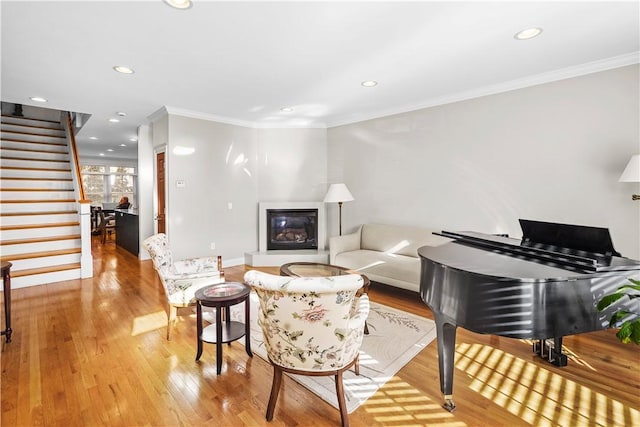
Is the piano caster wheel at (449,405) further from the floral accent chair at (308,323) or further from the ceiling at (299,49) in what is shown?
the ceiling at (299,49)

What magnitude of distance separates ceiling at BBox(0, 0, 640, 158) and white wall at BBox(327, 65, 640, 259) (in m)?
0.25

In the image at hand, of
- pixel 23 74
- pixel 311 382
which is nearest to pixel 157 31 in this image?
pixel 23 74

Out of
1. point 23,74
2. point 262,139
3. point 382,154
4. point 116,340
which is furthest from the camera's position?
point 262,139

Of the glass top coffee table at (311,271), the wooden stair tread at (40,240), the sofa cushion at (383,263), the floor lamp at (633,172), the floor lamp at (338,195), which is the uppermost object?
the floor lamp at (633,172)

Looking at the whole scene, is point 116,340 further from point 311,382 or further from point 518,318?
point 518,318

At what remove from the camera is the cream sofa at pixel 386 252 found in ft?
12.1

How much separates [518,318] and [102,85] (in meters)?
4.79

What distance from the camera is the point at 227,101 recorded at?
4305mm

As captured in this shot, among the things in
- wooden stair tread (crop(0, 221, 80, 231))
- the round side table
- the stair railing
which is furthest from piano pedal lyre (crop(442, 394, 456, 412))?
wooden stair tread (crop(0, 221, 80, 231))

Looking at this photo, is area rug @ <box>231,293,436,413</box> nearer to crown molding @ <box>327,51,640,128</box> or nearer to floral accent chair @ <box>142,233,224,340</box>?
floral accent chair @ <box>142,233,224,340</box>

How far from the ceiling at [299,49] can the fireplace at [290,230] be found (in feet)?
6.88

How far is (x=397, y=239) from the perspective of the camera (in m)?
4.38

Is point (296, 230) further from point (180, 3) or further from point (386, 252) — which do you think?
point (180, 3)

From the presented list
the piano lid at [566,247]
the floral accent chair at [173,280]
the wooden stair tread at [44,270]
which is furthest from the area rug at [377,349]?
the wooden stair tread at [44,270]
